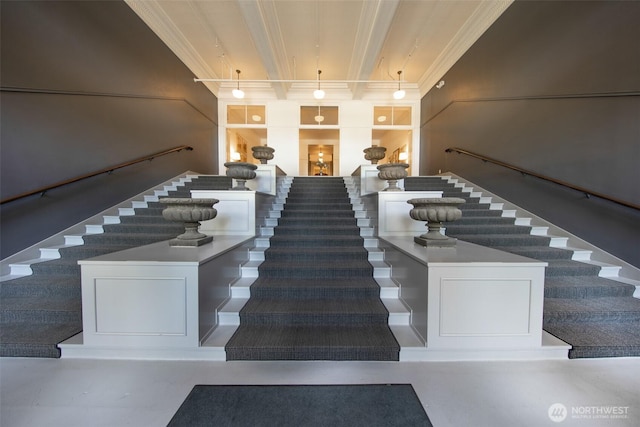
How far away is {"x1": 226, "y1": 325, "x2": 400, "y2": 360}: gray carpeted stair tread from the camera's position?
1.70m

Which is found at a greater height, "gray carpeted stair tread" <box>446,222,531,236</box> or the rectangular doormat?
"gray carpeted stair tread" <box>446,222,531,236</box>

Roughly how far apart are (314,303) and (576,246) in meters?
3.51

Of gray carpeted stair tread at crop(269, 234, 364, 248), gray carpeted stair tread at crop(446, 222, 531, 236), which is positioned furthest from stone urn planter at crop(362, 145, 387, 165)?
gray carpeted stair tread at crop(269, 234, 364, 248)

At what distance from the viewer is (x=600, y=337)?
1.81 metres

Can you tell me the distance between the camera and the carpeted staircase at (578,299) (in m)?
1.75

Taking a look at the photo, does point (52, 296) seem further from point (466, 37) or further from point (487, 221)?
point (466, 37)

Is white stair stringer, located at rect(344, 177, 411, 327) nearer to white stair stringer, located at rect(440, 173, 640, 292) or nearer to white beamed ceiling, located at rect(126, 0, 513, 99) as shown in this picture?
white stair stringer, located at rect(440, 173, 640, 292)

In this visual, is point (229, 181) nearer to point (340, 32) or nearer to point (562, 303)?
point (340, 32)

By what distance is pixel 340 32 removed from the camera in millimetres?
5039

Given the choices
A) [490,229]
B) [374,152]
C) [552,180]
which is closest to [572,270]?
[490,229]

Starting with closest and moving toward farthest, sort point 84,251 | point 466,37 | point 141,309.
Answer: point 141,309 → point 84,251 → point 466,37

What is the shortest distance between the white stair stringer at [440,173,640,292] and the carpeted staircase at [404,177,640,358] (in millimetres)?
104

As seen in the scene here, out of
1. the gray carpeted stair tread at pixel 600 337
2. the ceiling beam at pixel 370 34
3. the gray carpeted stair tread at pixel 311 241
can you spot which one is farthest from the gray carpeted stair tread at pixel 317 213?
the ceiling beam at pixel 370 34

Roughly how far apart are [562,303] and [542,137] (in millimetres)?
2548
